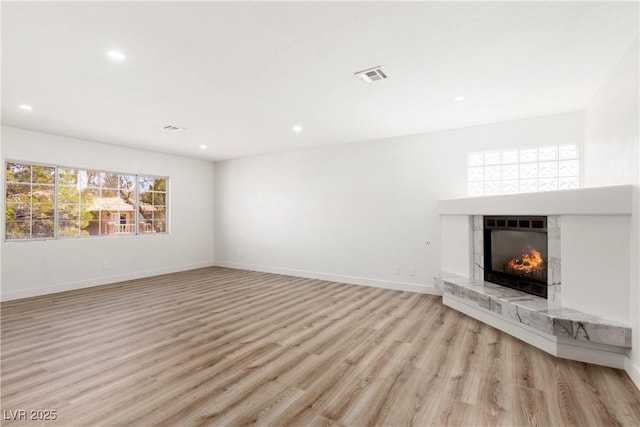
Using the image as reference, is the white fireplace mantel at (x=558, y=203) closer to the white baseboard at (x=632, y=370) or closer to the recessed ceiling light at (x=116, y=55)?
the white baseboard at (x=632, y=370)

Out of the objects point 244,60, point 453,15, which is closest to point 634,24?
point 453,15

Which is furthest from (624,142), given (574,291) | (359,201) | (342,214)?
(342,214)

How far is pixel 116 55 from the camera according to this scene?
257cm

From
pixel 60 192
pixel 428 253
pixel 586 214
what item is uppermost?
pixel 60 192

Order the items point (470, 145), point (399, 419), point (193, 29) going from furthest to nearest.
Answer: point (470, 145) < point (193, 29) < point (399, 419)

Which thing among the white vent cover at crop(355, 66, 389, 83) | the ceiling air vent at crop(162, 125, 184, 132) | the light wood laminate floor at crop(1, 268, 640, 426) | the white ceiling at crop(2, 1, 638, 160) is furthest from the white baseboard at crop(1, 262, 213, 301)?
the white vent cover at crop(355, 66, 389, 83)

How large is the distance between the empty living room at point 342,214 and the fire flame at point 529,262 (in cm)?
2

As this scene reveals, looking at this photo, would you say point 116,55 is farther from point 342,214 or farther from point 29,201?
point 342,214

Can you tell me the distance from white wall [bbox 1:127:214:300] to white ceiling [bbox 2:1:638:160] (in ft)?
2.45

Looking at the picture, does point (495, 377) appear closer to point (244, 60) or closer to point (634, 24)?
point (634, 24)

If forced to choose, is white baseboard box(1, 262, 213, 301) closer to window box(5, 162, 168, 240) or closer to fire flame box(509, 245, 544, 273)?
window box(5, 162, 168, 240)

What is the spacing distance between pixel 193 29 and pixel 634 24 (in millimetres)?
3242

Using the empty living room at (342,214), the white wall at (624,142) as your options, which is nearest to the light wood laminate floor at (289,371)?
the empty living room at (342,214)

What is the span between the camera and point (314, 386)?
223 centimetres
